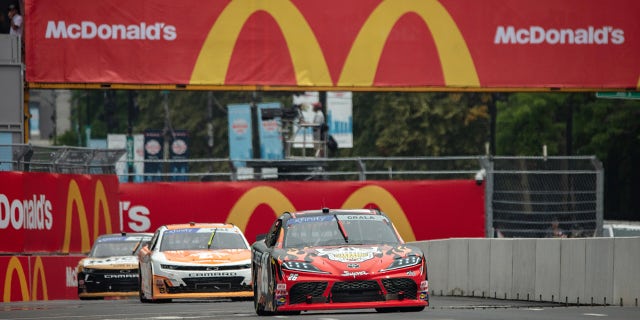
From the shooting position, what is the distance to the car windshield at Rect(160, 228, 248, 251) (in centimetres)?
2364

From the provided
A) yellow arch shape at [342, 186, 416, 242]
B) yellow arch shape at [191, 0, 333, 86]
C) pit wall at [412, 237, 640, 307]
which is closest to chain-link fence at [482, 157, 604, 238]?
pit wall at [412, 237, 640, 307]

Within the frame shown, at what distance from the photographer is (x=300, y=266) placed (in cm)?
1659

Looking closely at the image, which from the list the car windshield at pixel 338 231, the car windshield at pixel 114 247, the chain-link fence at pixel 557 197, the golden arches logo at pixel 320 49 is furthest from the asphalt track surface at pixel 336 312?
the golden arches logo at pixel 320 49

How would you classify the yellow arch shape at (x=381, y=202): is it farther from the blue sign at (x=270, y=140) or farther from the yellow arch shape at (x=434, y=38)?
the blue sign at (x=270, y=140)

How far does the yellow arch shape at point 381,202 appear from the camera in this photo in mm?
34406

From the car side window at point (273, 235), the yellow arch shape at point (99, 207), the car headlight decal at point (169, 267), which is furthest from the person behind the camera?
the yellow arch shape at point (99, 207)

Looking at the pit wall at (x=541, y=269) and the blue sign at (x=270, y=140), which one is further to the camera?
the blue sign at (x=270, y=140)

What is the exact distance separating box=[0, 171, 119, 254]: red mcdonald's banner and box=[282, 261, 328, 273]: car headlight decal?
10.3 meters

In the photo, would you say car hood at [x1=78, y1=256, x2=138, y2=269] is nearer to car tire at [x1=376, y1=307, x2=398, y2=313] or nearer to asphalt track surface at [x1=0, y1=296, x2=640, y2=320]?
asphalt track surface at [x1=0, y1=296, x2=640, y2=320]

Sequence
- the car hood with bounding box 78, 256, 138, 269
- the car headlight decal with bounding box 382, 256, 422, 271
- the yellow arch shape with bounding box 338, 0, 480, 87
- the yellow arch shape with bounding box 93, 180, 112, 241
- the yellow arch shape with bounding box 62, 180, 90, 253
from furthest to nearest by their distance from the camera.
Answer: the yellow arch shape with bounding box 338, 0, 480, 87 → the yellow arch shape with bounding box 93, 180, 112, 241 → the yellow arch shape with bounding box 62, 180, 90, 253 → the car hood with bounding box 78, 256, 138, 269 → the car headlight decal with bounding box 382, 256, 422, 271

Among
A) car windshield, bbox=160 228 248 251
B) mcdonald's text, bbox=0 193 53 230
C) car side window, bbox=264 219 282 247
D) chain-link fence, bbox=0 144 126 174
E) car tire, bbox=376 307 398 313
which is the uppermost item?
chain-link fence, bbox=0 144 126 174

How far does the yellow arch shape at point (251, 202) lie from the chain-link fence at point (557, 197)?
5.73m

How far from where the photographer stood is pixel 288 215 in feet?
59.7

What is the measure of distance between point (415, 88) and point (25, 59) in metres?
8.06
